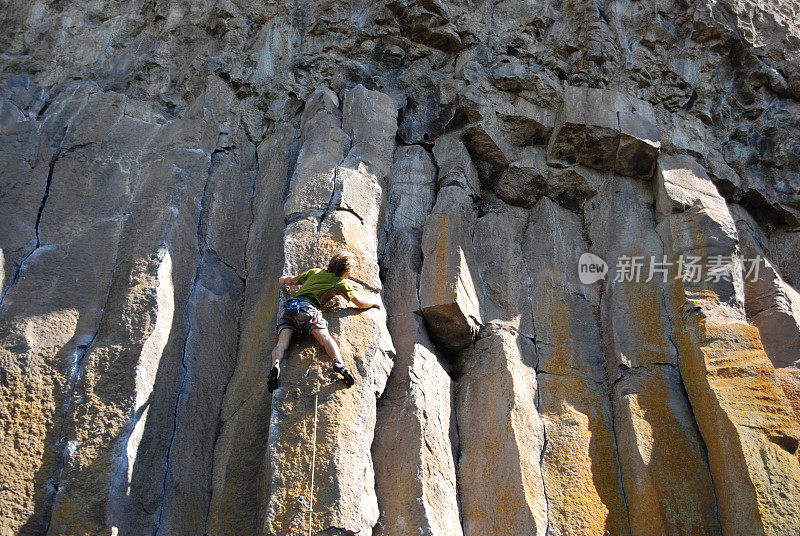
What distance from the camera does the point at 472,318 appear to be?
280 inches

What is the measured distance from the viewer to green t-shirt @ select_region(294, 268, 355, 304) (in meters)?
6.17

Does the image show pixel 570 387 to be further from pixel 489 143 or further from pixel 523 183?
pixel 489 143

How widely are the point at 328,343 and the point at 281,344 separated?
1.27 feet

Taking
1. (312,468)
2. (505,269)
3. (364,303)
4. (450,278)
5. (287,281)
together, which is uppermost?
(505,269)

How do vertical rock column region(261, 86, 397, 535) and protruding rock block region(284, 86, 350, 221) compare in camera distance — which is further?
protruding rock block region(284, 86, 350, 221)

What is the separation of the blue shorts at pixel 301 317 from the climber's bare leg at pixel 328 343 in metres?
0.04

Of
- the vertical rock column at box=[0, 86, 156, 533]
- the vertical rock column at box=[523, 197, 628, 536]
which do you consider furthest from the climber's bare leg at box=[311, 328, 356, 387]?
the vertical rock column at box=[523, 197, 628, 536]

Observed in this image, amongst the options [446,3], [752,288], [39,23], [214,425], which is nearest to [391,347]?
[214,425]

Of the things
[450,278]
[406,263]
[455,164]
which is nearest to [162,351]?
[406,263]

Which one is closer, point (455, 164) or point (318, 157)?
point (318, 157)

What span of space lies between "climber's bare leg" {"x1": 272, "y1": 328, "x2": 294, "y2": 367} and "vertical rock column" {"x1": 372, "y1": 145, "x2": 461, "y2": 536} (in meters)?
1.02

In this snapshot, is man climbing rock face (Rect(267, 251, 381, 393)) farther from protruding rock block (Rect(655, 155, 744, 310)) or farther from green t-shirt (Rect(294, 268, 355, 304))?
protruding rock block (Rect(655, 155, 744, 310))

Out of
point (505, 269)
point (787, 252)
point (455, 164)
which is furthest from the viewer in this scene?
point (787, 252)

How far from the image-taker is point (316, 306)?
6.13 metres
